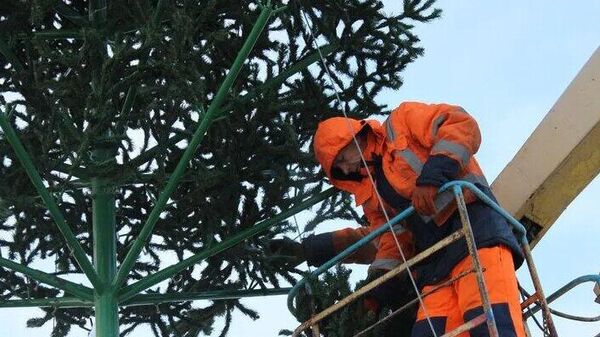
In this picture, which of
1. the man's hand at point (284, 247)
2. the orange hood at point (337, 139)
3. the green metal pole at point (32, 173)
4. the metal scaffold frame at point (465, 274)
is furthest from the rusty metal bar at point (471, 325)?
the man's hand at point (284, 247)

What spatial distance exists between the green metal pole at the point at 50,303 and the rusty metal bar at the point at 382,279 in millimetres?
2463

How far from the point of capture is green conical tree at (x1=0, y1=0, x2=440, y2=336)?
7.40 metres

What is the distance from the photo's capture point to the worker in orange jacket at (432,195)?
6047 mm

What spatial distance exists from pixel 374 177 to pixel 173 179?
145 centimetres

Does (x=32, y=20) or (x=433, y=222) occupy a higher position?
(x=32, y=20)

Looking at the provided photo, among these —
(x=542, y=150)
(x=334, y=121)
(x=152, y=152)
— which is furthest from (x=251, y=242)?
(x=542, y=150)

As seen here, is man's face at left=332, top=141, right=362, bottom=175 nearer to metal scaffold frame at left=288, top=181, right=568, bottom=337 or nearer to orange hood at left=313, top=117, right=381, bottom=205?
orange hood at left=313, top=117, right=381, bottom=205

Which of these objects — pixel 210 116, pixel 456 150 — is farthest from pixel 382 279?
pixel 210 116

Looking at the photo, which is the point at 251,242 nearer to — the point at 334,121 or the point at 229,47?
the point at 229,47

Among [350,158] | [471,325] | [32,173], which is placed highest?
[32,173]

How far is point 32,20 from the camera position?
7.44m

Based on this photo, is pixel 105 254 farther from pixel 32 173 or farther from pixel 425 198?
pixel 425 198

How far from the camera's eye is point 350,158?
7098 mm

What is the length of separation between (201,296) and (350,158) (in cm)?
221
